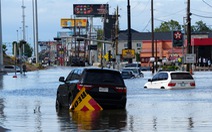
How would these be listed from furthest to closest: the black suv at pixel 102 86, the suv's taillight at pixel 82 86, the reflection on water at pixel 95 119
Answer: the black suv at pixel 102 86 → the suv's taillight at pixel 82 86 → the reflection on water at pixel 95 119

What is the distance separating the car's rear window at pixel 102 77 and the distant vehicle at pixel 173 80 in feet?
57.3

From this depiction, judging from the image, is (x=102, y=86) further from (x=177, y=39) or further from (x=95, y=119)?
(x=177, y=39)

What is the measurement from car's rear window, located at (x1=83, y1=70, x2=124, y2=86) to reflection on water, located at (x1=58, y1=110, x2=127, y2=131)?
1108 mm

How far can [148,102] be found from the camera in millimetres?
29984

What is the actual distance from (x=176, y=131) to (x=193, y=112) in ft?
21.2

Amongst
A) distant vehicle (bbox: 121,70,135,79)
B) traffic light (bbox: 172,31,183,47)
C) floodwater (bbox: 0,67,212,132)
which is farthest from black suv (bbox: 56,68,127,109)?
traffic light (bbox: 172,31,183,47)

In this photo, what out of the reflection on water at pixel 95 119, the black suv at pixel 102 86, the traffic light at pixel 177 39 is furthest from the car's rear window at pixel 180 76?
the traffic light at pixel 177 39

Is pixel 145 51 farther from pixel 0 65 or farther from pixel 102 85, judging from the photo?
pixel 102 85

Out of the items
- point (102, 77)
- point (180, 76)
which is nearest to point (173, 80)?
point (180, 76)

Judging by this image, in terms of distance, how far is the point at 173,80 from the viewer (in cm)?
4225

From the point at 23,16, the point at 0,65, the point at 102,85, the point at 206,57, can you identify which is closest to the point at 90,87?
the point at 102,85

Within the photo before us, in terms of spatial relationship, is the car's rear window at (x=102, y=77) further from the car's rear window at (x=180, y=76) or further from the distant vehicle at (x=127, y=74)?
the distant vehicle at (x=127, y=74)

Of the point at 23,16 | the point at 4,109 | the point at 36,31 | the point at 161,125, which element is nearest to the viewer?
the point at 161,125

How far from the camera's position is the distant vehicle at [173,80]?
4225cm
